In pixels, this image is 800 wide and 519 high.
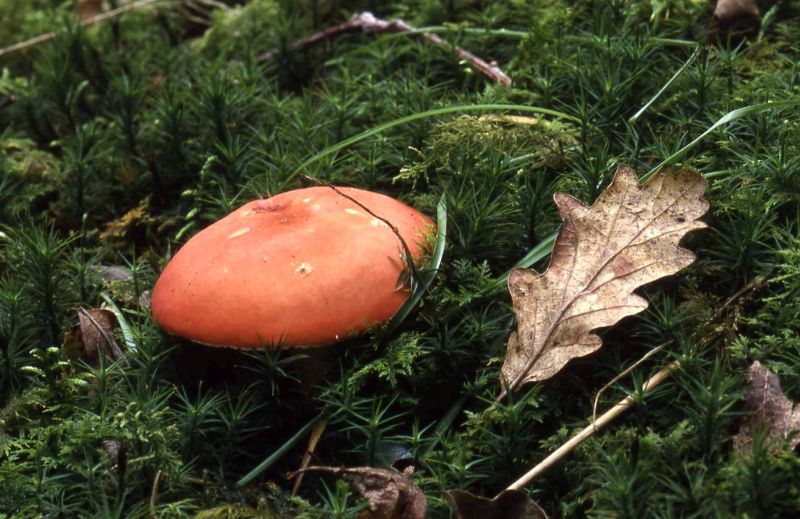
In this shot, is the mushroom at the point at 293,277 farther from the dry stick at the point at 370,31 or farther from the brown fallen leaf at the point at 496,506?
the dry stick at the point at 370,31

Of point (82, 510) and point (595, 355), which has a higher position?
point (595, 355)

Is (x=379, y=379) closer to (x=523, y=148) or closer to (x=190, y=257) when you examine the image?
(x=190, y=257)

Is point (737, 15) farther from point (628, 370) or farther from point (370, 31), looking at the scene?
point (628, 370)

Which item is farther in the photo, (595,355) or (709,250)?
(709,250)

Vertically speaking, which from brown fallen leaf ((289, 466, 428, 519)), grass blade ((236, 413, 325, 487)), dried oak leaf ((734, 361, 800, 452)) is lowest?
grass blade ((236, 413, 325, 487))

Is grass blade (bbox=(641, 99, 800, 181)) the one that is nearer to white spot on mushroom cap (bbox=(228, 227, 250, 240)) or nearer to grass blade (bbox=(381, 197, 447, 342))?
grass blade (bbox=(381, 197, 447, 342))

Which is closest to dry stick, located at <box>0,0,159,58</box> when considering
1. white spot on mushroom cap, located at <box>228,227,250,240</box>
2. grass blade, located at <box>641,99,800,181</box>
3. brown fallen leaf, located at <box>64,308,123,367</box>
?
brown fallen leaf, located at <box>64,308,123,367</box>

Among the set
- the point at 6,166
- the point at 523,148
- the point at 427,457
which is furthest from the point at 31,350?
the point at 523,148
